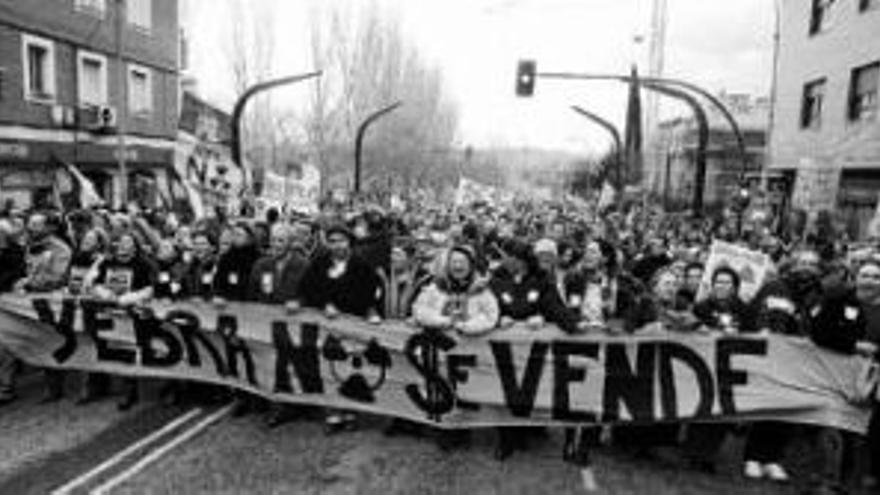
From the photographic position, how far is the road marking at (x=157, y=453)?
642 cm

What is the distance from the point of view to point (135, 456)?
23.2 ft

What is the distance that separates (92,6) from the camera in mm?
23953

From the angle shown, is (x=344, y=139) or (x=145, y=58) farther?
(x=344, y=139)

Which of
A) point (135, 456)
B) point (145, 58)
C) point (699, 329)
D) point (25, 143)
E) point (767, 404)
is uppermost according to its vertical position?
point (145, 58)

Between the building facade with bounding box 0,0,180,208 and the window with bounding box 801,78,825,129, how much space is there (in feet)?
58.0

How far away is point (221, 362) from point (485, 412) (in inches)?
95.0

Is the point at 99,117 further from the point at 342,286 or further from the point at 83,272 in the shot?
the point at 342,286

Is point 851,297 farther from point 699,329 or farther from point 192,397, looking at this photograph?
point 192,397

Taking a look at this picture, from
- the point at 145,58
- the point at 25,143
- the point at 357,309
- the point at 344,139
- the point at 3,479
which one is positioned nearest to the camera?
the point at 3,479

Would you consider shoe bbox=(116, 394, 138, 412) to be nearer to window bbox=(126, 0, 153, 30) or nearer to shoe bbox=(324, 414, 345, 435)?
shoe bbox=(324, 414, 345, 435)

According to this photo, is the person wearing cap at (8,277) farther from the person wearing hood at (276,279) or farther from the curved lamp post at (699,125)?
the curved lamp post at (699,125)

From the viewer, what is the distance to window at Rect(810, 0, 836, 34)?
24525mm

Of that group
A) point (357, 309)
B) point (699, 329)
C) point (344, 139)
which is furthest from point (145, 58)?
point (699, 329)

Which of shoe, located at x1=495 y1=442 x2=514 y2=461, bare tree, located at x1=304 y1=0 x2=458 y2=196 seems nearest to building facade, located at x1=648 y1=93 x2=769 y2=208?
bare tree, located at x1=304 y1=0 x2=458 y2=196
